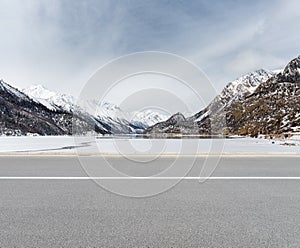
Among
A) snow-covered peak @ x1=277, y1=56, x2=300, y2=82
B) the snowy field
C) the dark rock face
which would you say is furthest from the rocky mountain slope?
the snowy field

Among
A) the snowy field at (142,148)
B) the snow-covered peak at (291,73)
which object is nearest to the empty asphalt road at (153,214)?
the snowy field at (142,148)

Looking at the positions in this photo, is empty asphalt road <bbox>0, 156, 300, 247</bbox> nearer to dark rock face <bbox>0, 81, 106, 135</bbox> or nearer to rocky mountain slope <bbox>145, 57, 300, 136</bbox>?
rocky mountain slope <bbox>145, 57, 300, 136</bbox>

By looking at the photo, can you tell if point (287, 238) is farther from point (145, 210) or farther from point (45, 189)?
point (45, 189)

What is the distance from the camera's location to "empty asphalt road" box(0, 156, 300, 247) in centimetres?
362

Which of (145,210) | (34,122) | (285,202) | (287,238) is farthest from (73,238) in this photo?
(34,122)

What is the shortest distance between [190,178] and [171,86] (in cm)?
267

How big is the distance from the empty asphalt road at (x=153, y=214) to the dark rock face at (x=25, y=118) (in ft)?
281

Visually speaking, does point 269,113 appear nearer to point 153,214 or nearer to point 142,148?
point 142,148

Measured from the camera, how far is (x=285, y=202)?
5285mm

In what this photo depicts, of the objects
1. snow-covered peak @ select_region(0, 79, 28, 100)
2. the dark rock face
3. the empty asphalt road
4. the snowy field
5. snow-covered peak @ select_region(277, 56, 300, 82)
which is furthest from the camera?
snow-covered peak @ select_region(277, 56, 300, 82)

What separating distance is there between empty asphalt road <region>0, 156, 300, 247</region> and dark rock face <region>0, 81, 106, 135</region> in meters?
85.7

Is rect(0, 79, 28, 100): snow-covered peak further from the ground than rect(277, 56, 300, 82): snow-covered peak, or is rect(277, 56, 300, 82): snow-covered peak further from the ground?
rect(277, 56, 300, 82): snow-covered peak

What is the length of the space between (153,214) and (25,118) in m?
145

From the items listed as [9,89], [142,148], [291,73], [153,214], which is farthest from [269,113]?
[9,89]
